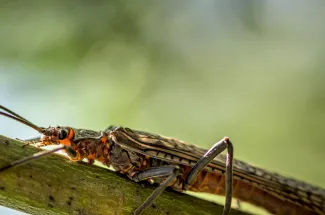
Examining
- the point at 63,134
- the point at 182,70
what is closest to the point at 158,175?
the point at 63,134

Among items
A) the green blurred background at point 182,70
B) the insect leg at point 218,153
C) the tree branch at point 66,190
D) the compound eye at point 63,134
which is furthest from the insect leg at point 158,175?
the green blurred background at point 182,70

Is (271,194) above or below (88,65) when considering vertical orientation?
below

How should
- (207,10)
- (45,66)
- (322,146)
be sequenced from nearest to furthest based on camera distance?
1. (45,66)
2. (322,146)
3. (207,10)

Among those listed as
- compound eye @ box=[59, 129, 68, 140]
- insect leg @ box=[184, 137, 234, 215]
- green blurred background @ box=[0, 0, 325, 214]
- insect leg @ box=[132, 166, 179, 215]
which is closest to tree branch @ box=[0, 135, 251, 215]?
insect leg @ box=[132, 166, 179, 215]

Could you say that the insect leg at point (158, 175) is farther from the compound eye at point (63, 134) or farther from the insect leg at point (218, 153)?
the compound eye at point (63, 134)

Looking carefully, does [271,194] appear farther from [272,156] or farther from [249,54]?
[249,54]

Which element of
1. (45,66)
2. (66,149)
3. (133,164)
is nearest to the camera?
(66,149)

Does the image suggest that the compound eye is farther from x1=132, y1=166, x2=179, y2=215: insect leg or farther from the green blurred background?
the green blurred background

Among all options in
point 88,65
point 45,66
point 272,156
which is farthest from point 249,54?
point 45,66
